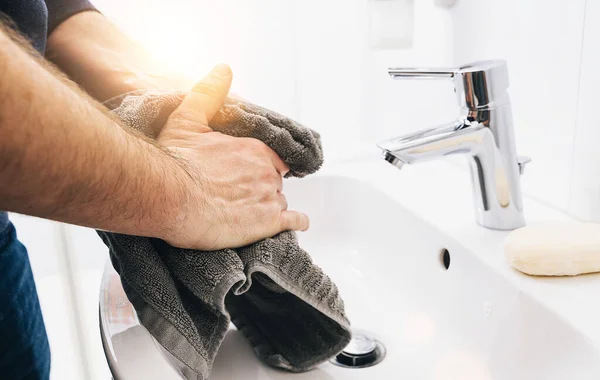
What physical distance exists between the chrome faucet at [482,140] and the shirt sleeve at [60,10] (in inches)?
16.9


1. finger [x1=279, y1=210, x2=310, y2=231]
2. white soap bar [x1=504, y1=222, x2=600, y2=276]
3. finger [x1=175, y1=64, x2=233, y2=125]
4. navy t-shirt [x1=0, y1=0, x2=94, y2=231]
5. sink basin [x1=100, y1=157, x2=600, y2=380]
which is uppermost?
navy t-shirt [x1=0, y1=0, x2=94, y2=231]

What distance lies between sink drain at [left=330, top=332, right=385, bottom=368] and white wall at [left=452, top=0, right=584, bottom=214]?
307mm

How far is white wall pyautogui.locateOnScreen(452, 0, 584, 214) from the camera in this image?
687 millimetres

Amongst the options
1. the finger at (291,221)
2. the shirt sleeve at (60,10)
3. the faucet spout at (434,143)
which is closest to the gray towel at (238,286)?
the finger at (291,221)

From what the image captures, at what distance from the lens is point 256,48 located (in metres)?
1.06

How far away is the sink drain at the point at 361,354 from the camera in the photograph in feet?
2.15

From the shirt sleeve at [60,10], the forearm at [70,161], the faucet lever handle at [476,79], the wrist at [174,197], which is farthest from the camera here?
the shirt sleeve at [60,10]

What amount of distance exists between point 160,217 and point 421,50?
703mm

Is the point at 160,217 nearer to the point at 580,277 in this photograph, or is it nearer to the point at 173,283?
the point at 173,283

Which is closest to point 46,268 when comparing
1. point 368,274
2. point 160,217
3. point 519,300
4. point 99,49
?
point 99,49

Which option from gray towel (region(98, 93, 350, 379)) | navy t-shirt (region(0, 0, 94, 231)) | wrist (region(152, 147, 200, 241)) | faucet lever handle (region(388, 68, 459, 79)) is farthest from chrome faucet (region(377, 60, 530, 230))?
navy t-shirt (region(0, 0, 94, 231))

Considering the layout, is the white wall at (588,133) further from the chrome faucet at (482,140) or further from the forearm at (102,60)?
the forearm at (102,60)

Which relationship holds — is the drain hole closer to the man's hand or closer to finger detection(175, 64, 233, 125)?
the man's hand

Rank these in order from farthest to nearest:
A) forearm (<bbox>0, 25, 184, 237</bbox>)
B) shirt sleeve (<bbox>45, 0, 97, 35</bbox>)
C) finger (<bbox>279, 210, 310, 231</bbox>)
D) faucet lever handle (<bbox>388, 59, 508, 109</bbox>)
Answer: shirt sleeve (<bbox>45, 0, 97, 35</bbox>) → faucet lever handle (<bbox>388, 59, 508, 109</bbox>) → finger (<bbox>279, 210, 310, 231</bbox>) → forearm (<bbox>0, 25, 184, 237</bbox>)
